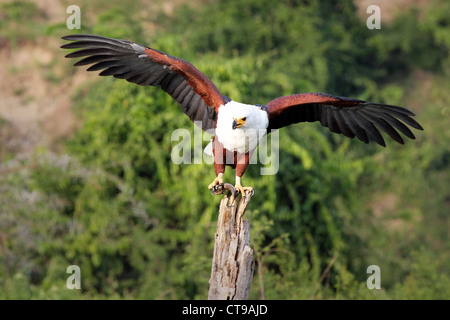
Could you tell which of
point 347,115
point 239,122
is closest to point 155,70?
point 239,122

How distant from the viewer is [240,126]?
462cm

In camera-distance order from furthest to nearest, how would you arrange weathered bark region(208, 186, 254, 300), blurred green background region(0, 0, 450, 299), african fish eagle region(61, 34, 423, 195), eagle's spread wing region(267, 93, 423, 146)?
blurred green background region(0, 0, 450, 299), eagle's spread wing region(267, 93, 423, 146), african fish eagle region(61, 34, 423, 195), weathered bark region(208, 186, 254, 300)

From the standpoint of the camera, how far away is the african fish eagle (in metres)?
4.73

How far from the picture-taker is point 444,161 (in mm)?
14969

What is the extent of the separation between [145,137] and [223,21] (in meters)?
5.67

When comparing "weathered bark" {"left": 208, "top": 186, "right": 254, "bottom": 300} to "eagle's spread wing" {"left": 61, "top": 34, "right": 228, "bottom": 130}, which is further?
"eagle's spread wing" {"left": 61, "top": 34, "right": 228, "bottom": 130}

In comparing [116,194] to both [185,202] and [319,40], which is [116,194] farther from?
[319,40]

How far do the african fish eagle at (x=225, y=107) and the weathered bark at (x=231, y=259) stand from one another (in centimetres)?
33

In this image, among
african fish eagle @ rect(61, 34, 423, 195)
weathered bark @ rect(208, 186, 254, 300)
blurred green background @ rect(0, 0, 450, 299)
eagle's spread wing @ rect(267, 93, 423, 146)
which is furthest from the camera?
blurred green background @ rect(0, 0, 450, 299)

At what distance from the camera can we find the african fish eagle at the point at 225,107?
4.73m

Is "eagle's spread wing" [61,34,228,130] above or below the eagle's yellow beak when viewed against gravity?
above

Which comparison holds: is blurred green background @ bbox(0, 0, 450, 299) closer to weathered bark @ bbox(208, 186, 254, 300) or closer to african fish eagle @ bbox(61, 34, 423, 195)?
african fish eagle @ bbox(61, 34, 423, 195)

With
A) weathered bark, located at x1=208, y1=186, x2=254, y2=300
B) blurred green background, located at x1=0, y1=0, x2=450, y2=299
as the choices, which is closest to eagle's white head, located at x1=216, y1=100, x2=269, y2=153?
weathered bark, located at x1=208, y1=186, x2=254, y2=300

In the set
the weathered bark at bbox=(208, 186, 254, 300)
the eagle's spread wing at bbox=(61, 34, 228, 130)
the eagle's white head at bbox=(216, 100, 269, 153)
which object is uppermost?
the eagle's spread wing at bbox=(61, 34, 228, 130)
